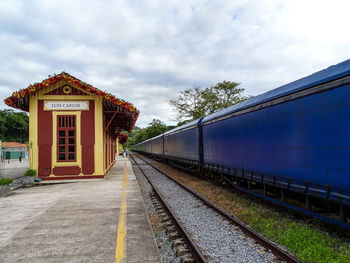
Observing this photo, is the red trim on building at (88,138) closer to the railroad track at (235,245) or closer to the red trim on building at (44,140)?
the red trim on building at (44,140)

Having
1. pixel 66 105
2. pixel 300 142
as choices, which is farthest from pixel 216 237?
pixel 66 105

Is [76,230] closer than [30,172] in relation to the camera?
Yes

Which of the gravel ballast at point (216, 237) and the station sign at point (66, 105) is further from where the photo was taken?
the station sign at point (66, 105)

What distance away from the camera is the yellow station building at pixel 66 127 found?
1224 cm

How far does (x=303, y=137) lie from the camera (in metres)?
5.09

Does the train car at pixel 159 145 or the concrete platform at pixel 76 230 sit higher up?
the train car at pixel 159 145

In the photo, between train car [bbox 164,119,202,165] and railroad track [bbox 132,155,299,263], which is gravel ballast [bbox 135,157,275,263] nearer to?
railroad track [bbox 132,155,299,263]

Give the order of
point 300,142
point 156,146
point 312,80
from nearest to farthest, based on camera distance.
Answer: point 312,80, point 300,142, point 156,146

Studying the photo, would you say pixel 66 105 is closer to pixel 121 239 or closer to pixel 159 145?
pixel 121 239

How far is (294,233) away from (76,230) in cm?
402

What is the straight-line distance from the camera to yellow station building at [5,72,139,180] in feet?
40.2

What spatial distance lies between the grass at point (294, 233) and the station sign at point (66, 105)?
8.24 meters

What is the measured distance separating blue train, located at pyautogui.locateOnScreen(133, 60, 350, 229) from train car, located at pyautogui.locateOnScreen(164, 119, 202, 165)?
4.09 metres

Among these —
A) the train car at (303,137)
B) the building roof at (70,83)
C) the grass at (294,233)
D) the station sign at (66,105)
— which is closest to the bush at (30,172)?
the station sign at (66,105)
